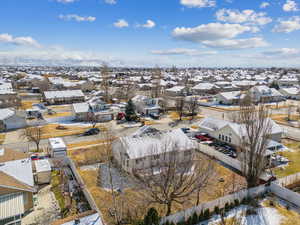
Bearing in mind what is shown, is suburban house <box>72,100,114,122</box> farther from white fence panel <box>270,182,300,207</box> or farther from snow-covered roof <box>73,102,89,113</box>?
white fence panel <box>270,182,300,207</box>

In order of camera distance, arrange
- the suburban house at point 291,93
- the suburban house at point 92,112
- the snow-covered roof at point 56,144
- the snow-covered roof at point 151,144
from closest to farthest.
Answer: the snow-covered roof at point 151,144
the snow-covered roof at point 56,144
the suburban house at point 92,112
the suburban house at point 291,93

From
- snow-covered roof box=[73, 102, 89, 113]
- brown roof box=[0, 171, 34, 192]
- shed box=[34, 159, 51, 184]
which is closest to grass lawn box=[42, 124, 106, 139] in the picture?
snow-covered roof box=[73, 102, 89, 113]

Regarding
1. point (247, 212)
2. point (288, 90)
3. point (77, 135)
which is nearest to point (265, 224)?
point (247, 212)

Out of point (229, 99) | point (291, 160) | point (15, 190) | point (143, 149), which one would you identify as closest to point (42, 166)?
point (15, 190)

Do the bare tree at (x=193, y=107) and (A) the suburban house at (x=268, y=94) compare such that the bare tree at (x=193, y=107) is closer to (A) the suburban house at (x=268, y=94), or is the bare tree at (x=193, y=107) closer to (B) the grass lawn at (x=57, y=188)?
(A) the suburban house at (x=268, y=94)

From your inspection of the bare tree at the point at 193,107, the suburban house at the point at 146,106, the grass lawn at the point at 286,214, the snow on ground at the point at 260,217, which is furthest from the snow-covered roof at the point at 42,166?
the bare tree at the point at 193,107

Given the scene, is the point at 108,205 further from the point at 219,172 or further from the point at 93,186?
the point at 219,172
